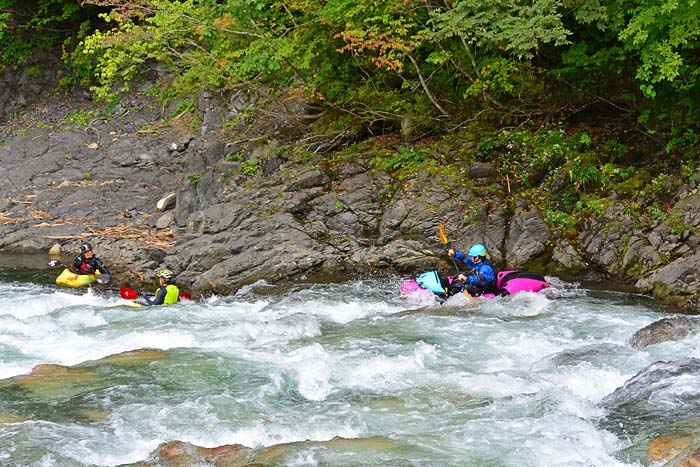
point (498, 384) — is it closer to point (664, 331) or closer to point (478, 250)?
point (664, 331)

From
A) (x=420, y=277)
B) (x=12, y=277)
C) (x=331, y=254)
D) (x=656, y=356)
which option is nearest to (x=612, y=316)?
(x=656, y=356)

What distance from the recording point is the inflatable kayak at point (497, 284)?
422 inches

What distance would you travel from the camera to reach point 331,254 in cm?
1248

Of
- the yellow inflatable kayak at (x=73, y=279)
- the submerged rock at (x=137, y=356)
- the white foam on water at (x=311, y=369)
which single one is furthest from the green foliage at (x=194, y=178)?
the white foam on water at (x=311, y=369)

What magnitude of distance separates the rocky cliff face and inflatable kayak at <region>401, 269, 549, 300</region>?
894 mm

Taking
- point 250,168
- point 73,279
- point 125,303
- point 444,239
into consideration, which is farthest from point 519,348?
point 250,168

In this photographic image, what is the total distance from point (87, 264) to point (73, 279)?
0.35 m

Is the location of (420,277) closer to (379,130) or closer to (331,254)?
(331,254)

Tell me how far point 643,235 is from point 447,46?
185 inches

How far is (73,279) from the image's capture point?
41.5ft

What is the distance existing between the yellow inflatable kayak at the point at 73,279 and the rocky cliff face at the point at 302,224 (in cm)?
55

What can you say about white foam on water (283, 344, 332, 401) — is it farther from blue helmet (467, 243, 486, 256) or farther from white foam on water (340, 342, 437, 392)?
blue helmet (467, 243, 486, 256)

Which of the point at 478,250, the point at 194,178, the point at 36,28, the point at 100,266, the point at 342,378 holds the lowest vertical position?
the point at 342,378

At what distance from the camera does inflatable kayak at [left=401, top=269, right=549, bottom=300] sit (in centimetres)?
1073
